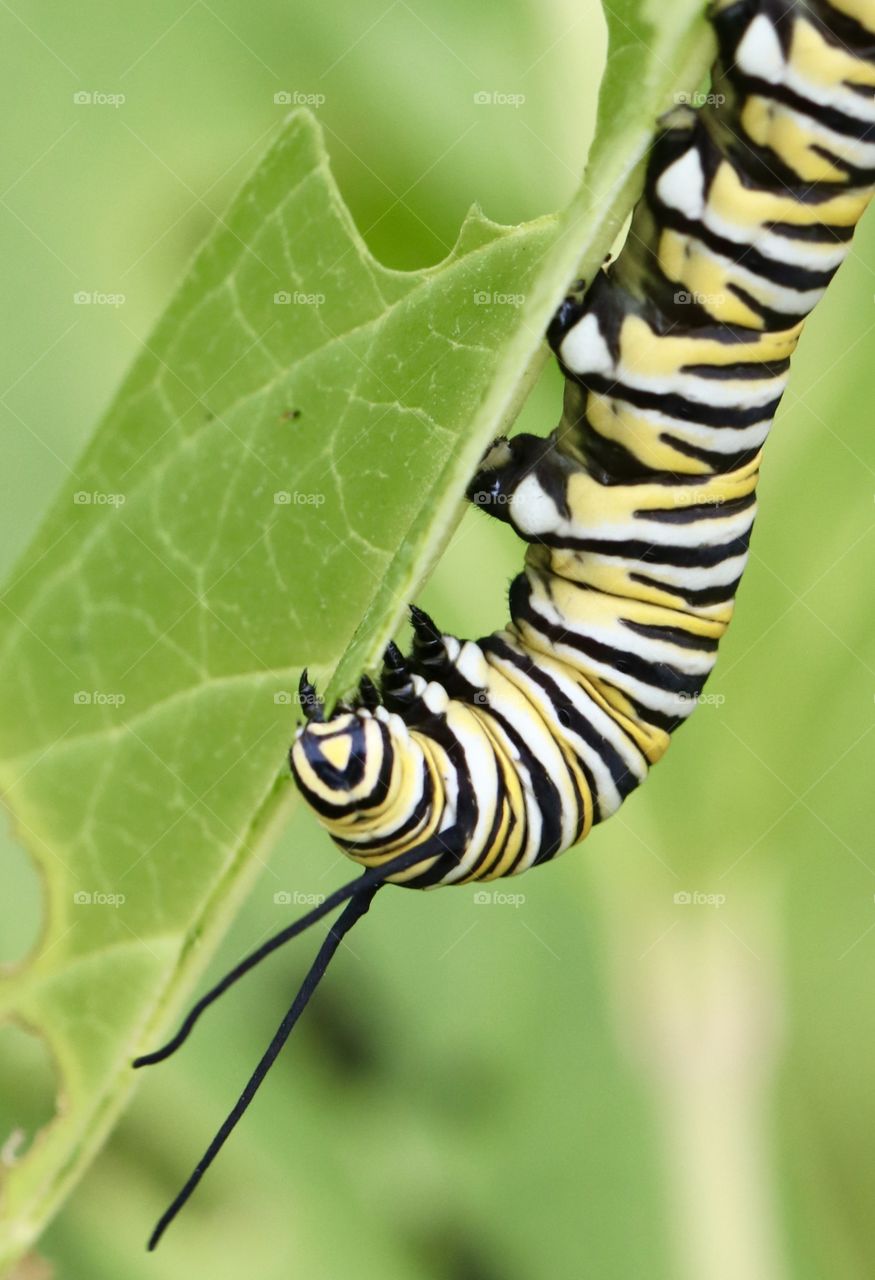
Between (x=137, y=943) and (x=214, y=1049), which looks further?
(x=214, y=1049)

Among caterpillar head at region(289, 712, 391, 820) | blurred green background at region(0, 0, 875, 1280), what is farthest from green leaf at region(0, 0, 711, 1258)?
blurred green background at region(0, 0, 875, 1280)

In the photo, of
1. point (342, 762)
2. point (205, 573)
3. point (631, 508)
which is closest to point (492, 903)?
point (631, 508)

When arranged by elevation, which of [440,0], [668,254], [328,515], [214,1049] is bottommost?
[214,1049]

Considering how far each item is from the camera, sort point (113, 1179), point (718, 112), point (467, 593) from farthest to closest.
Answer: point (113, 1179) → point (467, 593) → point (718, 112)

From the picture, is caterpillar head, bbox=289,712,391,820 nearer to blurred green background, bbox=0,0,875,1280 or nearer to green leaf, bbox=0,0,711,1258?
green leaf, bbox=0,0,711,1258

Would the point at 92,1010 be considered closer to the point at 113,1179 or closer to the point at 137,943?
the point at 137,943

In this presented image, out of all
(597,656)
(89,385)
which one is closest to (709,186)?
(597,656)

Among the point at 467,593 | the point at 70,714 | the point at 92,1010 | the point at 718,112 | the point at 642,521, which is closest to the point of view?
the point at 92,1010
